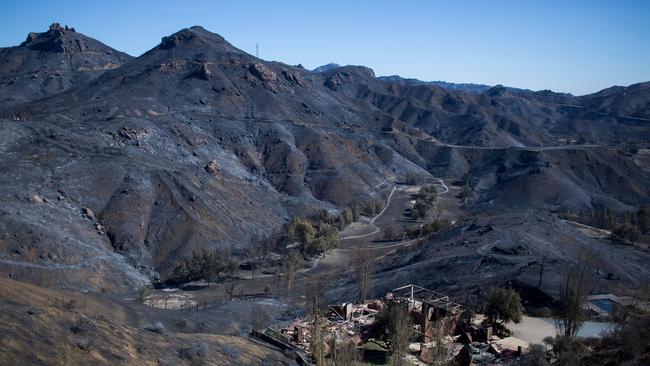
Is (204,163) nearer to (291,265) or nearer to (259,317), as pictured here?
(291,265)

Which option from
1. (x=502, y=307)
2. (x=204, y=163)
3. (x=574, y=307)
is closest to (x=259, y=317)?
(x=502, y=307)

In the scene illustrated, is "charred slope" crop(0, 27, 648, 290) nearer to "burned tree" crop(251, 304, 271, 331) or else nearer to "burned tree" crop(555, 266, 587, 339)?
"burned tree" crop(251, 304, 271, 331)

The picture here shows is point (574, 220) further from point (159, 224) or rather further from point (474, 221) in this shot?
point (159, 224)

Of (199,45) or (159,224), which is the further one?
(199,45)

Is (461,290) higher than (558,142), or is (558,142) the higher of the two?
(558,142)

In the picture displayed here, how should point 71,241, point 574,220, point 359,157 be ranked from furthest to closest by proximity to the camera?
point 359,157, point 574,220, point 71,241

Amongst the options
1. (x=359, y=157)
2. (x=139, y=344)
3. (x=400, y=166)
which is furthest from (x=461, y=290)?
(x=400, y=166)

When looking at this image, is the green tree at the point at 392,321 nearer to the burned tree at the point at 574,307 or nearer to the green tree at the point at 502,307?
the green tree at the point at 502,307
